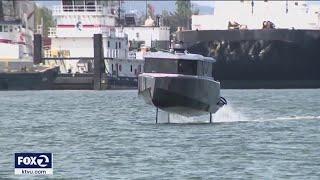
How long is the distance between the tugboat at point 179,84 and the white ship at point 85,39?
7708 centimetres

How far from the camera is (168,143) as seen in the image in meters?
48.2

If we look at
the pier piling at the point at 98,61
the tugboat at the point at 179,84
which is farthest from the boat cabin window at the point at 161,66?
the pier piling at the point at 98,61

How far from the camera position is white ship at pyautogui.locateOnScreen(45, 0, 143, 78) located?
13912 centimetres

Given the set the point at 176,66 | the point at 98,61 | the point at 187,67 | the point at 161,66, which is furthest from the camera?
the point at 98,61

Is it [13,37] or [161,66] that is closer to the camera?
[161,66]

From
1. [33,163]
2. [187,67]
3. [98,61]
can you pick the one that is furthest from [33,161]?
[98,61]

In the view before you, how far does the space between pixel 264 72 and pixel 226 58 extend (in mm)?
4098

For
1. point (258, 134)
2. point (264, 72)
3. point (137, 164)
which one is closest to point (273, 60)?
point (264, 72)

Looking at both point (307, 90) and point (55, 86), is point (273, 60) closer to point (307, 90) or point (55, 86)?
point (307, 90)

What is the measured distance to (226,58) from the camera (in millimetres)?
115625

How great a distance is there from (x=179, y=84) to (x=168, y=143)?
10881mm

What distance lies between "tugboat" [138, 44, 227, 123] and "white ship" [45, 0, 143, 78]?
253 feet

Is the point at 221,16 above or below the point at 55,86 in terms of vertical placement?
above

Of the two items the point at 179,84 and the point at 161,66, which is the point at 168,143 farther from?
the point at 161,66
